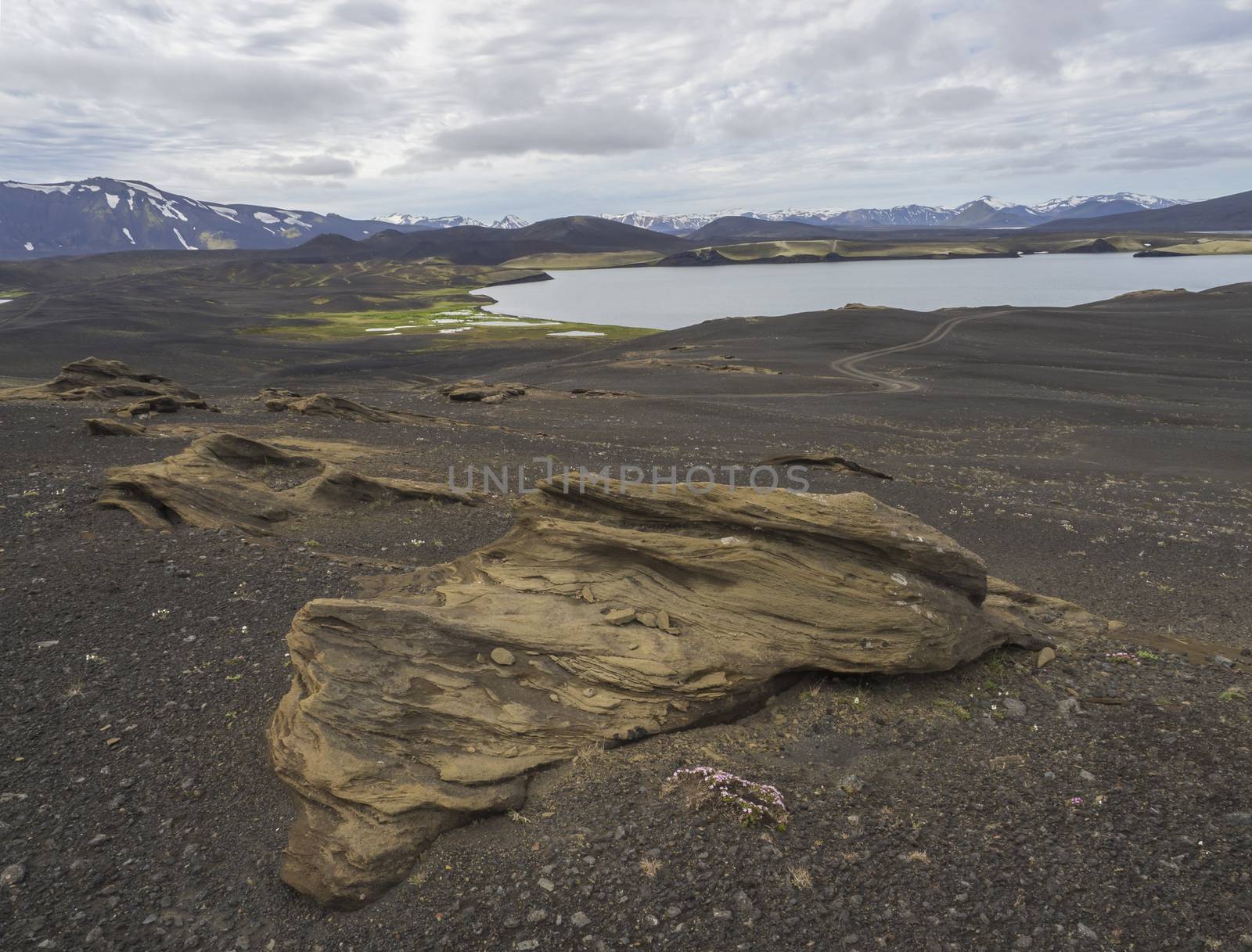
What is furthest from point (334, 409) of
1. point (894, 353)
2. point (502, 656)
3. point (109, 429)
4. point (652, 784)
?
point (894, 353)

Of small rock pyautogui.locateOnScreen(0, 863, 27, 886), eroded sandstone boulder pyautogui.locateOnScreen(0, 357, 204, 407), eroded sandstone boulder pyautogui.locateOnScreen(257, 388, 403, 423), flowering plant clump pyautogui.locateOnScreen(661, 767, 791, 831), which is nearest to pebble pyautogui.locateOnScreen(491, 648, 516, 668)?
flowering plant clump pyautogui.locateOnScreen(661, 767, 791, 831)

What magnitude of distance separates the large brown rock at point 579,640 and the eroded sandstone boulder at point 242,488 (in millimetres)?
7391

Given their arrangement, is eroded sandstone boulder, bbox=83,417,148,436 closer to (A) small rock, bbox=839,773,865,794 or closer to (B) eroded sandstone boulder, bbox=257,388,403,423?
(B) eroded sandstone boulder, bbox=257,388,403,423

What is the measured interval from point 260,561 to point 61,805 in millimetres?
7000

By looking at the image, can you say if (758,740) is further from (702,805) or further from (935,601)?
(935,601)

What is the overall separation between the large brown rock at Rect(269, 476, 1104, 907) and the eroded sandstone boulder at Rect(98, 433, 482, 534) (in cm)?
739

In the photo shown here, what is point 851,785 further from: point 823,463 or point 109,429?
point 109,429

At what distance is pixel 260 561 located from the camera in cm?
1581

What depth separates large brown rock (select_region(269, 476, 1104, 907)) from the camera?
9125 millimetres

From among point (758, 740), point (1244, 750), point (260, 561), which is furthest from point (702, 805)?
point (260, 561)

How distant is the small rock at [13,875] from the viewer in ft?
27.0

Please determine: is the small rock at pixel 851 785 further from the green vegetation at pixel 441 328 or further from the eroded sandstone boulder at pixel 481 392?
the green vegetation at pixel 441 328

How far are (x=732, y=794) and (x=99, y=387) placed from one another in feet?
136

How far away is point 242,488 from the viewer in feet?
66.2
